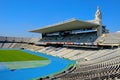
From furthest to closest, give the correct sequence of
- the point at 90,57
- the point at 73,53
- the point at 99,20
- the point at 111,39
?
1. the point at 99,20
2. the point at 73,53
3. the point at 111,39
4. the point at 90,57

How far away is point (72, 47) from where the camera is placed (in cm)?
4544

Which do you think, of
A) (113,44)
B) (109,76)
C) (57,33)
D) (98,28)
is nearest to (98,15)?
(98,28)

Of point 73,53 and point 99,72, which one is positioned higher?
point 99,72

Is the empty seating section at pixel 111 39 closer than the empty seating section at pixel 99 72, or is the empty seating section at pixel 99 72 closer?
the empty seating section at pixel 99 72

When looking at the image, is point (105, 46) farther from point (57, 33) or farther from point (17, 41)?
point (17, 41)

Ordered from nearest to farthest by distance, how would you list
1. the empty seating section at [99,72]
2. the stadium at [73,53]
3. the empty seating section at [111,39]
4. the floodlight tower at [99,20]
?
the empty seating section at [99,72] → the stadium at [73,53] → the empty seating section at [111,39] → the floodlight tower at [99,20]

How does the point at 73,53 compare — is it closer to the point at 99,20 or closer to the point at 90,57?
the point at 90,57

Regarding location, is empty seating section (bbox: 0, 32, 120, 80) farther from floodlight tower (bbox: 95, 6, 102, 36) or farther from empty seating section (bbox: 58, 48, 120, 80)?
floodlight tower (bbox: 95, 6, 102, 36)

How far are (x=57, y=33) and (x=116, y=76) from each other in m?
46.5

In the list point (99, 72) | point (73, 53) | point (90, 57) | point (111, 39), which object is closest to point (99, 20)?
point (111, 39)

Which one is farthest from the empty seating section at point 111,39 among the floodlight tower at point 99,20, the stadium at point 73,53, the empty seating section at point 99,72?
the empty seating section at point 99,72

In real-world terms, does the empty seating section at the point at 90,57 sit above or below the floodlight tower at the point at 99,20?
below

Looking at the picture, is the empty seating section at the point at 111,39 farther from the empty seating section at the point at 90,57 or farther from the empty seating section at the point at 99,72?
the empty seating section at the point at 99,72

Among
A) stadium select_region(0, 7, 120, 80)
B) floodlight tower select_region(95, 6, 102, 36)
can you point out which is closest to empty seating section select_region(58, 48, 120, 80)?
stadium select_region(0, 7, 120, 80)
